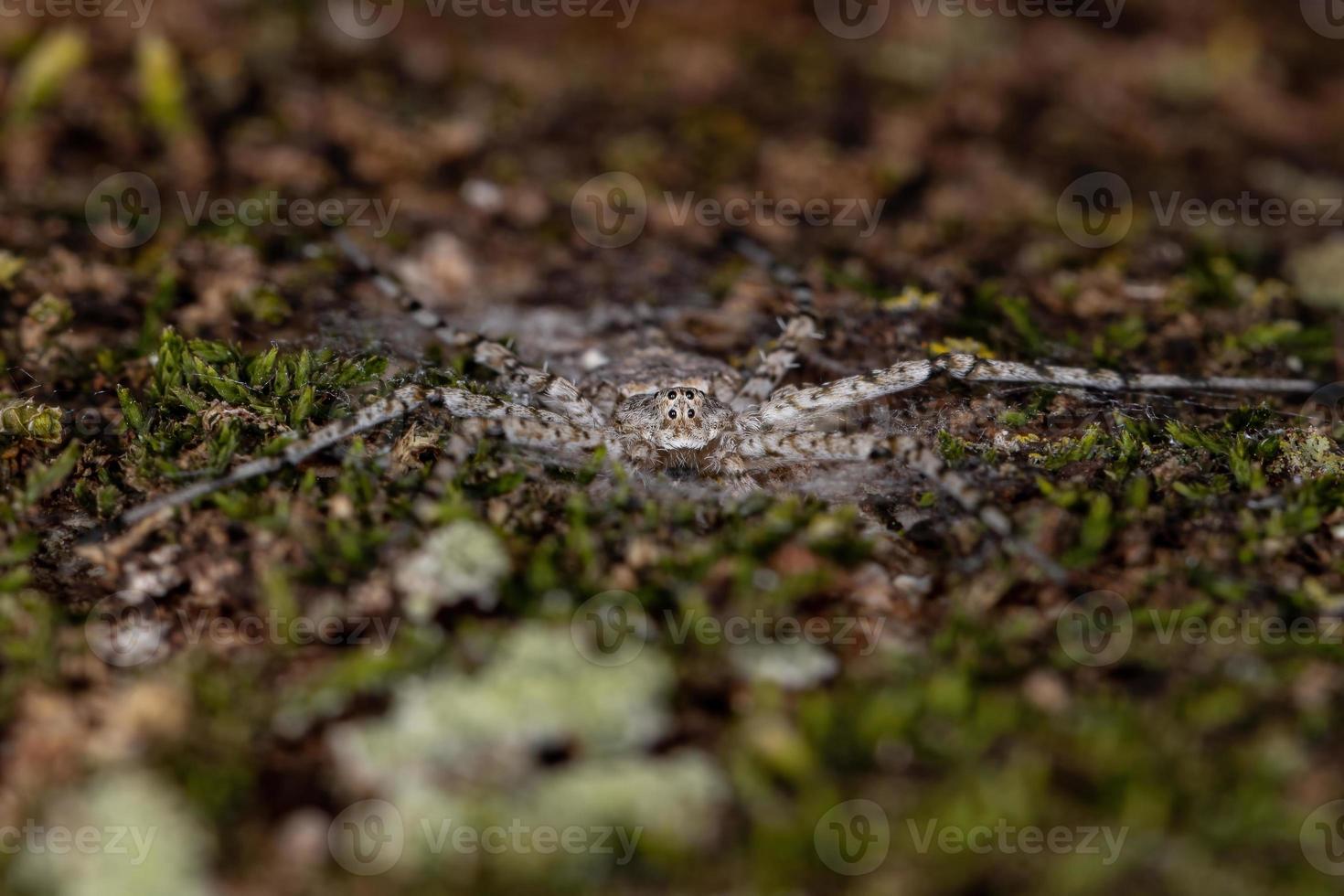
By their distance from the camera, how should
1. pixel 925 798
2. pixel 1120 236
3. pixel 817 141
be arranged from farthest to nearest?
pixel 817 141
pixel 1120 236
pixel 925 798

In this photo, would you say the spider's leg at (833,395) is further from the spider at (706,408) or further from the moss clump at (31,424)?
the moss clump at (31,424)

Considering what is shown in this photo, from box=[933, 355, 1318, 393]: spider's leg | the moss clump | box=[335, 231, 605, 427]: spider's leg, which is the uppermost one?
box=[933, 355, 1318, 393]: spider's leg

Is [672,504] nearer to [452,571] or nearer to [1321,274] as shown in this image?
[452,571]

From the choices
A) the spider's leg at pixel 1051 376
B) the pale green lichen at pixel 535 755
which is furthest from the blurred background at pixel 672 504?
the spider's leg at pixel 1051 376

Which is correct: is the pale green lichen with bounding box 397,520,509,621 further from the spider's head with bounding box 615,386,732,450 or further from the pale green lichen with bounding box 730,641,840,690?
the spider's head with bounding box 615,386,732,450

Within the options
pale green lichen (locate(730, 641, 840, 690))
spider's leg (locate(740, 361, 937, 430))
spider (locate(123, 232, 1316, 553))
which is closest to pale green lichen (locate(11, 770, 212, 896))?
spider (locate(123, 232, 1316, 553))

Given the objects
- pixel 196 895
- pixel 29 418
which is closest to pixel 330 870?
pixel 196 895

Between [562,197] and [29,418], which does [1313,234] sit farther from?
[29,418]
